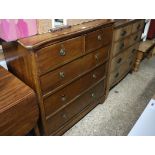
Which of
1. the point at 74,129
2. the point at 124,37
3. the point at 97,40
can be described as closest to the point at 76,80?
the point at 97,40

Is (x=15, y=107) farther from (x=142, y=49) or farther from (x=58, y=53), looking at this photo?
(x=142, y=49)

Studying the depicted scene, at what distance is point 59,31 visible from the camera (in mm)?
1155

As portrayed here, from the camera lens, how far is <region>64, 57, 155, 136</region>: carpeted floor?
Result: 5.55 feet

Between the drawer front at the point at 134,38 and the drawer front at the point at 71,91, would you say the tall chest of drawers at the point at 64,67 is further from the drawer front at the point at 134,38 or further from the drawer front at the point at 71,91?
the drawer front at the point at 134,38

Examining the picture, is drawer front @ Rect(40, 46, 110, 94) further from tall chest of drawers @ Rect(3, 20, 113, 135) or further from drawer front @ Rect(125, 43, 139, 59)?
drawer front @ Rect(125, 43, 139, 59)

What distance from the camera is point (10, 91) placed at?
0.98m

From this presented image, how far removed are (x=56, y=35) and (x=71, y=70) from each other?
334 mm

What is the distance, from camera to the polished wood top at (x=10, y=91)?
889 millimetres

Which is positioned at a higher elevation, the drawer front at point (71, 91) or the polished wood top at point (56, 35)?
the polished wood top at point (56, 35)

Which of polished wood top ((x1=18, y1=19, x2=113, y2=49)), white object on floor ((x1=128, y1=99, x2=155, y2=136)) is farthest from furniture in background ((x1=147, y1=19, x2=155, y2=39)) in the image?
white object on floor ((x1=128, y1=99, x2=155, y2=136))

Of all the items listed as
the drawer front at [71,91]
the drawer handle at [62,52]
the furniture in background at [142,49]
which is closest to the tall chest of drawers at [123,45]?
the furniture in background at [142,49]

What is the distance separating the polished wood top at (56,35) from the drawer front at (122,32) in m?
0.38

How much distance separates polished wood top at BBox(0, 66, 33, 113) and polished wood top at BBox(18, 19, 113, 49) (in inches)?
10.3

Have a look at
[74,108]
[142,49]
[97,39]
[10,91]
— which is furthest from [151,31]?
[10,91]
